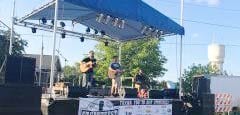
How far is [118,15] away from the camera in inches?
586

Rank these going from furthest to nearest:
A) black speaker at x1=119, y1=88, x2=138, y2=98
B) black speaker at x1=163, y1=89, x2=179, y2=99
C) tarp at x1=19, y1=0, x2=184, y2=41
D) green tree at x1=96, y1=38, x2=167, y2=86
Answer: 1. green tree at x1=96, y1=38, x2=167, y2=86
2. black speaker at x1=163, y1=89, x2=179, y2=99
3. black speaker at x1=119, y1=88, x2=138, y2=98
4. tarp at x1=19, y1=0, x2=184, y2=41

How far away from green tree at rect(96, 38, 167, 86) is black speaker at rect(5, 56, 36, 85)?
25776 millimetres

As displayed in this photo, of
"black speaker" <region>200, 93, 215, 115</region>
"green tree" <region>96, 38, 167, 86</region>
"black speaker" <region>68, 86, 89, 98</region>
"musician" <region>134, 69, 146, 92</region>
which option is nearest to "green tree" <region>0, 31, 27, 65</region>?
"green tree" <region>96, 38, 167, 86</region>

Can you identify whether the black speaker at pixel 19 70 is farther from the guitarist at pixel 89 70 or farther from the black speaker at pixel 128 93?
the black speaker at pixel 128 93

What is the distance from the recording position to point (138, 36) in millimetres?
20594

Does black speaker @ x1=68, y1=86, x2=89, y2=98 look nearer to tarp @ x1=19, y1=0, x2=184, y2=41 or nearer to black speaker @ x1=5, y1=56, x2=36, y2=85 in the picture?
black speaker @ x1=5, y1=56, x2=36, y2=85

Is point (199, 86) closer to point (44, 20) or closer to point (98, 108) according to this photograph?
point (98, 108)

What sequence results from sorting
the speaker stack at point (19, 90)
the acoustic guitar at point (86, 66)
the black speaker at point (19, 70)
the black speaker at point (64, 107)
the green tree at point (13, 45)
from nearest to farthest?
1. the speaker stack at point (19, 90)
2. the black speaker at point (19, 70)
3. the black speaker at point (64, 107)
4. the acoustic guitar at point (86, 66)
5. the green tree at point (13, 45)

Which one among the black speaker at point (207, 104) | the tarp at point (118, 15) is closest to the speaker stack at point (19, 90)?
the tarp at point (118, 15)

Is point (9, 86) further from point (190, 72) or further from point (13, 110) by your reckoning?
point (190, 72)

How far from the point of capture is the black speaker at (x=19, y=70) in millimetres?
11773

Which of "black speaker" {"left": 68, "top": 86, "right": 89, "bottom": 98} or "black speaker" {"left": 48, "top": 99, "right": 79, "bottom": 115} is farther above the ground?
"black speaker" {"left": 68, "top": 86, "right": 89, "bottom": 98}

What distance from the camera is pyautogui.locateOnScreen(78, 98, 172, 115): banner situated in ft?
42.9

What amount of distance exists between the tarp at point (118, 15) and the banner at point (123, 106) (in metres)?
2.60
